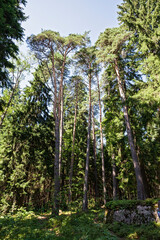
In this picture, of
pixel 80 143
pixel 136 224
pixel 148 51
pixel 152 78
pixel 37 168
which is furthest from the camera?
pixel 80 143

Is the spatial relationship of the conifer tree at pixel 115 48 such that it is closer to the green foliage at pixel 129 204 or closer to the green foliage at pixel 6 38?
the green foliage at pixel 129 204

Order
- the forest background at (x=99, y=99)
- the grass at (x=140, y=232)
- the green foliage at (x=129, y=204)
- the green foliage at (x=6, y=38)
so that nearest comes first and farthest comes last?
1. the grass at (x=140, y=232)
2. the green foliage at (x=6, y=38)
3. the green foliage at (x=129, y=204)
4. the forest background at (x=99, y=99)

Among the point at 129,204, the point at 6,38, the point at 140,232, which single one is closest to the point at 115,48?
the point at 6,38

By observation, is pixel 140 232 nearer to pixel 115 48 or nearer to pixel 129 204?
pixel 129 204

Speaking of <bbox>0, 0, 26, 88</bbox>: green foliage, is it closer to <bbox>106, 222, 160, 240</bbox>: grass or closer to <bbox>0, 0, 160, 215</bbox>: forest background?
<bbox>0, 0, 160, 215</bbox>: forest background

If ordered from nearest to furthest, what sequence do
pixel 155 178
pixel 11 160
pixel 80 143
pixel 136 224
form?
pixel 136 224 < pixel 11 160 < pixel 155 178 < pixel 80 143

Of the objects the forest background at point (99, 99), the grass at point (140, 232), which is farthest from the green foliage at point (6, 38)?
the grass at point (140, 232)

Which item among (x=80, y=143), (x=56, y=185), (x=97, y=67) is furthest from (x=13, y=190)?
(x=97, y=67)

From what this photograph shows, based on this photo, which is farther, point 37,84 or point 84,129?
point 84,129

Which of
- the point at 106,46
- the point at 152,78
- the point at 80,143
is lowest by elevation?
the point at 80,143

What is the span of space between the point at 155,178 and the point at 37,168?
12.3 metres

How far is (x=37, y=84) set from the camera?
13578mm

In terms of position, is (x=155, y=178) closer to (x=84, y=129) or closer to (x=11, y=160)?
(x=84, y=129)

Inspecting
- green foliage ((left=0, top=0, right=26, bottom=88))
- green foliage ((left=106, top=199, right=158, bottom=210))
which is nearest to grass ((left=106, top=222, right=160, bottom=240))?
green foliage ((left=106, top=199, right=158, bottom=210))
